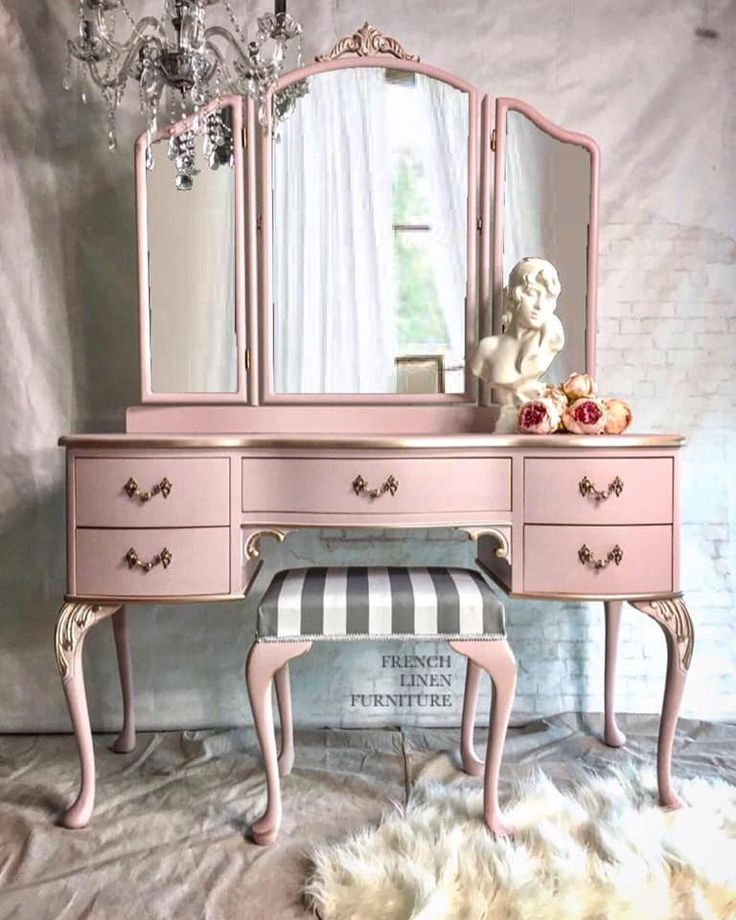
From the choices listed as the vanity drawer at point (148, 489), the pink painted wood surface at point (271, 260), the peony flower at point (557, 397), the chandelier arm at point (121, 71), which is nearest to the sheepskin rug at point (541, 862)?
the vanity drawer at point (148, 489)

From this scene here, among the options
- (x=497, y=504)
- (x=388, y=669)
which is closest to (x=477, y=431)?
(x=497, y=504)

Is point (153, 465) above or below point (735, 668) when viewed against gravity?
above

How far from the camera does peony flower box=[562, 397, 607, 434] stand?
5.63 feet

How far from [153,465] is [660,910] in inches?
49.2

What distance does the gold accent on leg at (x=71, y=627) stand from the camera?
1.68m

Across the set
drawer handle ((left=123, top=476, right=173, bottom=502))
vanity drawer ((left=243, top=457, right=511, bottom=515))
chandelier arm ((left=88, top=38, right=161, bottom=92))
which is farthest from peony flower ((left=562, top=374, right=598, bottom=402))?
chandelier arm ((left=88, top=38, right=161, bottom=92))

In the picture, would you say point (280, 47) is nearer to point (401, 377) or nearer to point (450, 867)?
point (401, 377)

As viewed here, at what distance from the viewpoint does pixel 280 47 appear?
6.10 ft

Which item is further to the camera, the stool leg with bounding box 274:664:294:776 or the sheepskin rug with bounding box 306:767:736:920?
the stool leg with bounding box 274:664:294:776

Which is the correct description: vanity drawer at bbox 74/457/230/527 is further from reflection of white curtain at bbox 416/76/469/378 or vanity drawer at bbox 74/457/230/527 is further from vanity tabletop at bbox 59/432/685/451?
reflection of white curtain at bbox 416/76/469/378

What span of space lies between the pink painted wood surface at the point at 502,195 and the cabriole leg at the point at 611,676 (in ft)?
2.37

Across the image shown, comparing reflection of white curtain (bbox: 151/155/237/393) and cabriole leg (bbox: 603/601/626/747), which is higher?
reflection of white curtain (bbox: 151/155/237/393)

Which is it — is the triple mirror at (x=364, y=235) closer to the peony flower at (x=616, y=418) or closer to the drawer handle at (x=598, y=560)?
the peony flower at (x=616, y=418)

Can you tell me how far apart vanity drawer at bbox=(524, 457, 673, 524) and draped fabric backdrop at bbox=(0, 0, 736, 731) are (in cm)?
65
